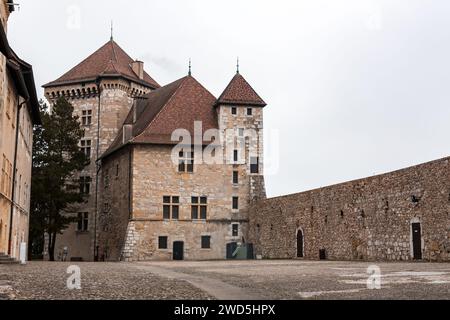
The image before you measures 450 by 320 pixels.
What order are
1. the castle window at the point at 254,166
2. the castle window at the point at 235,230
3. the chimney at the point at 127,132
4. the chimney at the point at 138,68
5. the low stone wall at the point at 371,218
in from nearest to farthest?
1. the low stone wall at the point at 371,218
2. the castle window at the point at 235,230
3. the castle window at the point at 254,166
4. the chimney at the point at 127,132
5. the chimney at the point at 138,68

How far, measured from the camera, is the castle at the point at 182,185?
3281cm

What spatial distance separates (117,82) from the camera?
49.0m

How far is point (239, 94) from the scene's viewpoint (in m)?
44.1

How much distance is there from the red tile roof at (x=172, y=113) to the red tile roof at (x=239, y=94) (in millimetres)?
1884

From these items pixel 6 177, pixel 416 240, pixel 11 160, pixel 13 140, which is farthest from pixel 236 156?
pixel 416 240

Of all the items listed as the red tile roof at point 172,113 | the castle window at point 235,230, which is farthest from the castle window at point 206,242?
the red tile roof at point 172,113

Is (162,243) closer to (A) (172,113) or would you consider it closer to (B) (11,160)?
(A) (172,113)

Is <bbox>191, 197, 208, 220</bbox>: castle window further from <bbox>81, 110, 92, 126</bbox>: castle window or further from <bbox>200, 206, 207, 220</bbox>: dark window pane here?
<bbox>81, 110, 92, 126</bbox>: castle window

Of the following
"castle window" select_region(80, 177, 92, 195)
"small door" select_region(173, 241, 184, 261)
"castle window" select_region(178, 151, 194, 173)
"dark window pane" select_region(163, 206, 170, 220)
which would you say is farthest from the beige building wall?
"castle window" select_region(80, 177, 92, 195)

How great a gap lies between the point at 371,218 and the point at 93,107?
102 feet

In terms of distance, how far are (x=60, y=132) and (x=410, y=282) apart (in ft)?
127

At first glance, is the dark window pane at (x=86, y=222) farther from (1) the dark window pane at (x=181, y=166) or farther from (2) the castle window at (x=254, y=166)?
(2) the castle window at (x=254, y=166)

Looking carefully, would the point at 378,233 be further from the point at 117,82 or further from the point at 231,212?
the point at 117,82

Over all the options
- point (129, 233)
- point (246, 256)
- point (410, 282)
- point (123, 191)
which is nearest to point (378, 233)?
point (410, 282)
